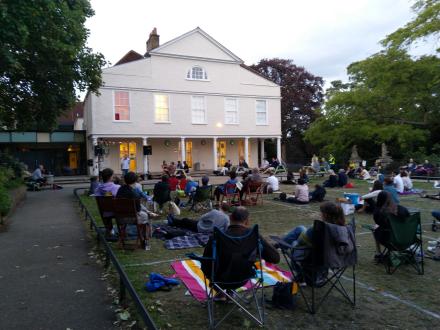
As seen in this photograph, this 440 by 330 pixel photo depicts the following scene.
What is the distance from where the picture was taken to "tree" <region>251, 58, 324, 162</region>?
42.9 meters

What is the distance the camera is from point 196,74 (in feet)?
99.3

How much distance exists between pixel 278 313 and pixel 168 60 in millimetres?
26875

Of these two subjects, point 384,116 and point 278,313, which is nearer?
point 278,313

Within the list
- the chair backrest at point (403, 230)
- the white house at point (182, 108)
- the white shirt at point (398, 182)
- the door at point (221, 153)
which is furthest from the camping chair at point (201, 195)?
the door at point (221, 153)

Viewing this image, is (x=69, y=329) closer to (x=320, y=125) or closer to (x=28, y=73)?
(x=28, y=73)

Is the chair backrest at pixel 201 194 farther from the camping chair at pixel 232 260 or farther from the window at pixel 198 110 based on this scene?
the window at pixel 198 110

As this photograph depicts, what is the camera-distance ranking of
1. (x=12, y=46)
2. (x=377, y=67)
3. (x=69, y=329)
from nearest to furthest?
(x=69, y=329), (x=12, y=46), (x=377, y=67)

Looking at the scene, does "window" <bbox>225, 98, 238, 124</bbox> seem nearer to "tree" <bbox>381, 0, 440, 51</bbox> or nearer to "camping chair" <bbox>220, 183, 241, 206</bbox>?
"tree" <bbox>381, 0, 440, 51</bbox>

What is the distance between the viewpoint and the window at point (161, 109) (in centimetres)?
2885

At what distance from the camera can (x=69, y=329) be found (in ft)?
13.1

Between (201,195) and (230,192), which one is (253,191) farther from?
(201,195)

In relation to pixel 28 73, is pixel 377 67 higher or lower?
higher

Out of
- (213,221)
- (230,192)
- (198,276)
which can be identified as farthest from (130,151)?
(198,276)

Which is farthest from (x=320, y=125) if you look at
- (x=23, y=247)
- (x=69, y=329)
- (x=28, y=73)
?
(x=69, y=329)
